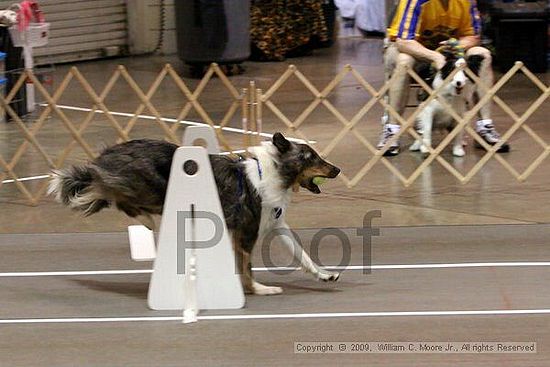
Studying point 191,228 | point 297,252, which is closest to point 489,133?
point 297,252

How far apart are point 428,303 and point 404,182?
2901mm

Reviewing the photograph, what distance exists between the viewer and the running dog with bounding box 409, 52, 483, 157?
9.28 metres

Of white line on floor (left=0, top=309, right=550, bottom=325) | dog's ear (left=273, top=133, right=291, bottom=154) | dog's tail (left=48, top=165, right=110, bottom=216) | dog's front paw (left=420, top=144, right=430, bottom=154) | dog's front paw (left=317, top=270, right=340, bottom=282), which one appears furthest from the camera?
dog's front paw (left=420, top=144, right=430, bottom=154)

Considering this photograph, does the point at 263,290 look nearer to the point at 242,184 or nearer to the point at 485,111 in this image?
the point at 242,184

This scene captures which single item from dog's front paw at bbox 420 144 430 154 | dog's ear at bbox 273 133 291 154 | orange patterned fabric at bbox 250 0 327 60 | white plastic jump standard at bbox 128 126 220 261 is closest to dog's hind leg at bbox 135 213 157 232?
white plastic jump standard at bbox 128 126 220 261

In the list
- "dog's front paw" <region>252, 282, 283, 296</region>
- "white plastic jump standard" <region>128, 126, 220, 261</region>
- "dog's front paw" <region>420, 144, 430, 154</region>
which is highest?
"white plastic jump standard" <region>128, 126, 220, 261</region>

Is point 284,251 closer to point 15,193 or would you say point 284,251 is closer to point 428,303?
point 428,303

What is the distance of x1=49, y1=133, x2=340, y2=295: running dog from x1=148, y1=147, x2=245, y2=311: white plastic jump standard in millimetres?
211

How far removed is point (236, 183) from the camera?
5.88m

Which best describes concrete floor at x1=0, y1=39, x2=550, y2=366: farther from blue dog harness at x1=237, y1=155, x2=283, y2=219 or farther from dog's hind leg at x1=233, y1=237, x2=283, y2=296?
blue dog harness at x1=237, y1=155, x2=283, y2=219

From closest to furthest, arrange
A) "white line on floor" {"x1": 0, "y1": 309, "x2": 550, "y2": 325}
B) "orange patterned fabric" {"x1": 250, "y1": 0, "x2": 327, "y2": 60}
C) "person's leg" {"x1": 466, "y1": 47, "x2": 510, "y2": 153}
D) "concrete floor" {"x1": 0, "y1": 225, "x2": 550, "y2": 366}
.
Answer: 1. "concrete floor" {"x1": 0, "y1": 225, "x2": 550, "y2": 366}
2. "white line on floor" {"x1": 0, "y1": 309, "x2": 550, "y2": 325}
3. "person's leg" {"x1": 466, "y1": 47, "x2": 510, "y2": 153}
4. "orange patterned fabric" {"x1": 250, "y1": 0, "x2": 327, "y2": 60}

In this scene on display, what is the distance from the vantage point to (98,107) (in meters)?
9.07

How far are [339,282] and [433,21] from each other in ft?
13.5

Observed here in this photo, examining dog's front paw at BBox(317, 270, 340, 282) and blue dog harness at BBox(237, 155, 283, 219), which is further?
dog's front paw at BBox(317, 270, 340, 282)
